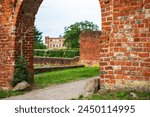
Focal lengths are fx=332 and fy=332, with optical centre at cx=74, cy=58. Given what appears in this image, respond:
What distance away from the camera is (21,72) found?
29.9 ft

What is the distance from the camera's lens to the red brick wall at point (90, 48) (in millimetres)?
25016

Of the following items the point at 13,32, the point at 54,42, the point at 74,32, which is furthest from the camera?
the point at 54,42

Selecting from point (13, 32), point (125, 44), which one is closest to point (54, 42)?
point (13, 32)

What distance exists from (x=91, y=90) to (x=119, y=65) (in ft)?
2.63

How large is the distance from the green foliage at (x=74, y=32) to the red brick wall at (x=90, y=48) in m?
41.2

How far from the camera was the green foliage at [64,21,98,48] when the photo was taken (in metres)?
69.0

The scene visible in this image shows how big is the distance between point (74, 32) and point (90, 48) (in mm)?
45236

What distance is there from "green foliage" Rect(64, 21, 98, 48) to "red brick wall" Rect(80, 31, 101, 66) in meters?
41.2

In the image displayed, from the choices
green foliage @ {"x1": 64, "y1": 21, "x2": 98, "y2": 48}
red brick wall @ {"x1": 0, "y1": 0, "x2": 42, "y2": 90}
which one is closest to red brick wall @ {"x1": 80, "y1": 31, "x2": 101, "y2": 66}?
red brick wall @ {"x1": 0, "y1": 0, "x2": 42, "y2": 90}

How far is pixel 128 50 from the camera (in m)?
6.39

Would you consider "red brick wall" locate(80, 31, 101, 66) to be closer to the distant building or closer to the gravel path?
the gravel path

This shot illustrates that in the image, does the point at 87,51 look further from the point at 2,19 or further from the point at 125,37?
the point at 125,37

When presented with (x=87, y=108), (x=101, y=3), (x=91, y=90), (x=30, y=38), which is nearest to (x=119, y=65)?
(x=91, y=90)

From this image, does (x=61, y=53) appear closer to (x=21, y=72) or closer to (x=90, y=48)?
(x=90, y=48)
